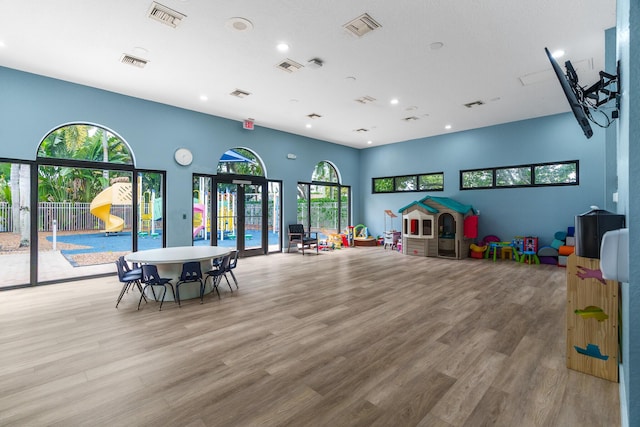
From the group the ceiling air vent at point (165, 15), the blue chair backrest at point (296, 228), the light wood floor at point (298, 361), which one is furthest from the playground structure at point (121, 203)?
the ceiling air vent at point (165, 15)

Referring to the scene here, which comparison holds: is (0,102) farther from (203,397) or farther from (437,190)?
(437,190)

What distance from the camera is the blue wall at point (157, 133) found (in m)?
4.98

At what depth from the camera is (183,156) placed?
6801mm

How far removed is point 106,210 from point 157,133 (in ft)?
6.09

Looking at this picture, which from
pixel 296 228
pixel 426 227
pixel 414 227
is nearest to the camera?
pixel 426 227

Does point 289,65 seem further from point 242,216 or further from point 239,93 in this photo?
point 242,216

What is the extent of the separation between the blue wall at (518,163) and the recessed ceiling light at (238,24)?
6961mm

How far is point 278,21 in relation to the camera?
3674 millimetres

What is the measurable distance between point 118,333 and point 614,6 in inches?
252

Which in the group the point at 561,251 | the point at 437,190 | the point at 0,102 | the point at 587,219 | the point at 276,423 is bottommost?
the point at 276,423

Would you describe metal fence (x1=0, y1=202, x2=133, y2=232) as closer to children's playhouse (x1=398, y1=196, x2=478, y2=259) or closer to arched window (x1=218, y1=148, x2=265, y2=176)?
arched window (x1=218, y1=148, x2=265, y2=176)

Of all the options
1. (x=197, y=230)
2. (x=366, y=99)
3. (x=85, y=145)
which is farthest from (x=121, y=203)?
(x=366, y=99)

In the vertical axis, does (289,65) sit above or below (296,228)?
above

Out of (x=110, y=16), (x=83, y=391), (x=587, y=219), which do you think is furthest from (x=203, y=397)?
(x=110, y=16)
